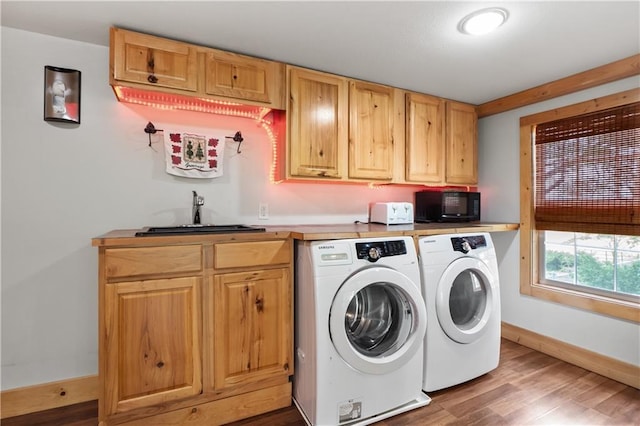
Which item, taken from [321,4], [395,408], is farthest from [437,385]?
[321,4]

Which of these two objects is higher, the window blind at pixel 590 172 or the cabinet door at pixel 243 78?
the cabinet door at pixel 243 78

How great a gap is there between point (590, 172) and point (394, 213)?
1.48 m

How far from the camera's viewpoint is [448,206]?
9.27 feet

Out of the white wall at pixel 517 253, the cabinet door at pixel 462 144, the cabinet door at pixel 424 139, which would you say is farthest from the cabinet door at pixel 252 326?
the white wall at pixel 517 253

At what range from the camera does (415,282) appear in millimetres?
1917

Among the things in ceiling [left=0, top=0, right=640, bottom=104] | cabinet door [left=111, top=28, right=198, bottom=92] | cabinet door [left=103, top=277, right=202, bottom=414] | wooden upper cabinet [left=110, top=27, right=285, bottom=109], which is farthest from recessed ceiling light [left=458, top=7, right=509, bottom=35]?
cabinet door [left=103, top=277, right=202, bottom=414]

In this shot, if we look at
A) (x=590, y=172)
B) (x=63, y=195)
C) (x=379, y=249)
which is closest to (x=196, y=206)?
(x=63, y=195)

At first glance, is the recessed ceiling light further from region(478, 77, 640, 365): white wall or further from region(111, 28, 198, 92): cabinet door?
region(111, 28, 198, 92): cabinet door

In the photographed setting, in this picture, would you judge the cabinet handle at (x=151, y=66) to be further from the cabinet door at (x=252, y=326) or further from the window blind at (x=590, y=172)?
the window blind at (x=590, y=172)

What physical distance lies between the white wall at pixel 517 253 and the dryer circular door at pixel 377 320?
4.89 feet

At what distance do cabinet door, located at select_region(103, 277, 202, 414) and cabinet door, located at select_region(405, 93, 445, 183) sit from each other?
1.97m

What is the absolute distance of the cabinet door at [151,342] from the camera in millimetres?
1519

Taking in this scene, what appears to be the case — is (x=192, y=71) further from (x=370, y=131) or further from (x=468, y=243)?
(x=468, y=243)

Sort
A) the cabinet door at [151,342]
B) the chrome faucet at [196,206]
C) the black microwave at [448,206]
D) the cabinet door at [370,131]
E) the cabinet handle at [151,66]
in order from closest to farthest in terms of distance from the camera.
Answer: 1. the cabinet door at [151,342]
2. the cabinet handle at [151,66]
3. the chrome faucet at [196,206]
4. the cabinet door at [370,131]
5. the black microwave at [448,206]
